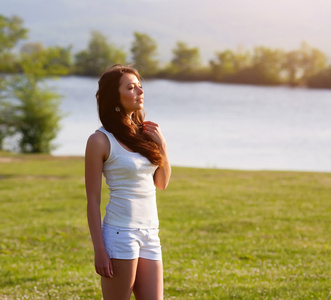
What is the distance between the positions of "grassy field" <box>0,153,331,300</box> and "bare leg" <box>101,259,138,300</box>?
352 centimetres

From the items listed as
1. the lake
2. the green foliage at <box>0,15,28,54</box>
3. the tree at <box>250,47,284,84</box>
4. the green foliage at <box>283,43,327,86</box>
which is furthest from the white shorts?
the tree at <box>250,47,284,84</box>

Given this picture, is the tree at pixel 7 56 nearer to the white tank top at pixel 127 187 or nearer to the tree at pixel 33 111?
the tree at pixel 33 111

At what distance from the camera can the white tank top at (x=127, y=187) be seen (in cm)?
421

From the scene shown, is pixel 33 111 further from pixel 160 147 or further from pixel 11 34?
pixel 160 147

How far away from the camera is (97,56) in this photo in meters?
110

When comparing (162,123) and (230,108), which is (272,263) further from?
(230,108)

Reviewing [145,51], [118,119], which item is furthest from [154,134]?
[145,51]

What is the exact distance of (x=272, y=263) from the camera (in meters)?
10.2

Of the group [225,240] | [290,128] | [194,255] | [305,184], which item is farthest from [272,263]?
[290,128]

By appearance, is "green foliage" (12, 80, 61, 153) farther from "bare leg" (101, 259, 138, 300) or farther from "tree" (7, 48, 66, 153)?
"bare leg" (101, 259, 138, 300)

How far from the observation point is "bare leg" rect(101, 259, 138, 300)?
4.17 metres

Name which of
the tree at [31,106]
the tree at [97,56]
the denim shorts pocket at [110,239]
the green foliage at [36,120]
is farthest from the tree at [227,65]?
the denim shorts pocket at [110,239]

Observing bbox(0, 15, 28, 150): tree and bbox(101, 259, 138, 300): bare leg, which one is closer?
bbox(101, 259, 138, 300): bare leg

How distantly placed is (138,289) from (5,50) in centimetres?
5310
